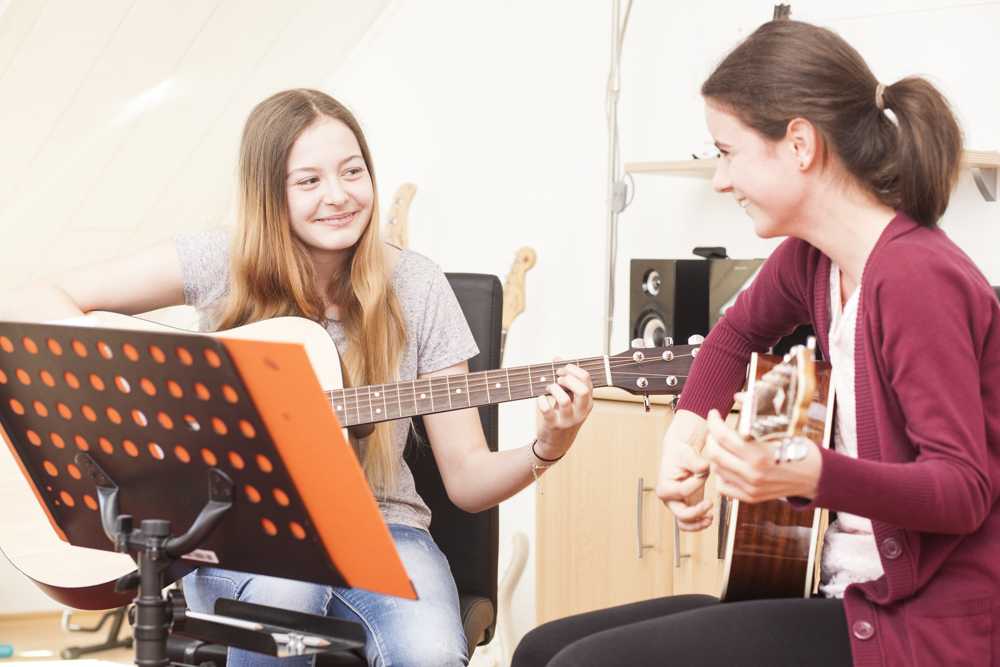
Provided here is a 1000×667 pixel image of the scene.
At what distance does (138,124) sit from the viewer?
257 centimetres

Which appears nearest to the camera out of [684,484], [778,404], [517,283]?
[778,404]

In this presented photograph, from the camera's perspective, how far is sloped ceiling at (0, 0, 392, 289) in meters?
2.29

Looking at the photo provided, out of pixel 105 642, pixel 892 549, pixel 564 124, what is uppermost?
pixel 564 124

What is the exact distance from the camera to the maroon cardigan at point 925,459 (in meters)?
0.80

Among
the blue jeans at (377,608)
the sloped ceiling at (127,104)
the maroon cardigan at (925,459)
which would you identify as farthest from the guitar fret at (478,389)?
the sloped ceiling at (127,104)

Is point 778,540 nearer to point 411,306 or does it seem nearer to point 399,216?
point 411,306

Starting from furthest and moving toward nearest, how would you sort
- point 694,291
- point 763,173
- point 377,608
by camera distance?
point 694,291
point 377,608
point 763,173

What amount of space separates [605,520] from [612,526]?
0.8 inches

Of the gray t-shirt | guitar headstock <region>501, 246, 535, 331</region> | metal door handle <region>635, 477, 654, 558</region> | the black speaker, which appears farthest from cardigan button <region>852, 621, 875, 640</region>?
guitar headstock <region>501, 246, 535, 331</region>

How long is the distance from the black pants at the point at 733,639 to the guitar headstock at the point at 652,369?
463mm

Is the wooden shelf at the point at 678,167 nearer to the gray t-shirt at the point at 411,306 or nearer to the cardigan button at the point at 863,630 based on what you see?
the gray t-shirt at the point at 411,306

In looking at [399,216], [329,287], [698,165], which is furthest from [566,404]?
[399,216]

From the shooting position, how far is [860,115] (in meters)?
0.95

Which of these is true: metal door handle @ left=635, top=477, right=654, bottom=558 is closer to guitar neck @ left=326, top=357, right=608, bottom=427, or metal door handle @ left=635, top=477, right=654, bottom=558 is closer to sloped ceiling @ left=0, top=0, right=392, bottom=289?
guitar neck @ left=326, top=357, right=608, bottom=427
